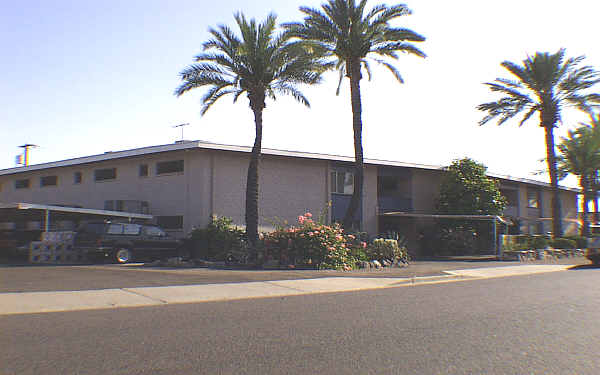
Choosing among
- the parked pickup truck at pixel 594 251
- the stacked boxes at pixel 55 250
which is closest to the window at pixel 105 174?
the stacked boxes at pixel 55 250

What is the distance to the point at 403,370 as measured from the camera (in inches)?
203

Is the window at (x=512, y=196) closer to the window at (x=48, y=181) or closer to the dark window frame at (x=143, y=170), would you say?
the dark window frame at (x=143, y=170)

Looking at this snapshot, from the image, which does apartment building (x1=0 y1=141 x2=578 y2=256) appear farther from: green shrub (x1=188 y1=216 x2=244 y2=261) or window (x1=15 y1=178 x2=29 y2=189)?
green shrub (x1=188 y1=216 x2=244 y2=261)

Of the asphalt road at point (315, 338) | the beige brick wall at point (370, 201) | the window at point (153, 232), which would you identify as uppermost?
the beige brick wall at point (370, 201)

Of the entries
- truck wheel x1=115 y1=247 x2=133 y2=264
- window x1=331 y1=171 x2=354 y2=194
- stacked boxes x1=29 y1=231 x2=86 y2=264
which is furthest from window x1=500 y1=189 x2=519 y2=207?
stacked boxes x1=29 y1=231 x2=86 y2=264

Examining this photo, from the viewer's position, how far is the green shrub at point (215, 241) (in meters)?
21.8

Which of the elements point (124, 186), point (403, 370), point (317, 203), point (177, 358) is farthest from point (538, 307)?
point (124, 186)

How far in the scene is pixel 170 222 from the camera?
2528 centimetres

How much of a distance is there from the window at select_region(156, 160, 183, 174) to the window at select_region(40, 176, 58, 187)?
8.47m

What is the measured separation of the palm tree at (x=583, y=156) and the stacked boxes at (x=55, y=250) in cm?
3519

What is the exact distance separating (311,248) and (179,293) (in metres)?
8.47

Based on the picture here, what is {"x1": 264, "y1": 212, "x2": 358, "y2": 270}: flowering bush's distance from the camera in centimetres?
1883

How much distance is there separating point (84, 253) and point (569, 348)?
17916 millimetres

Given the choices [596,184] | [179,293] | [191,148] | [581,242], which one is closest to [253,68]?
[191,148]
